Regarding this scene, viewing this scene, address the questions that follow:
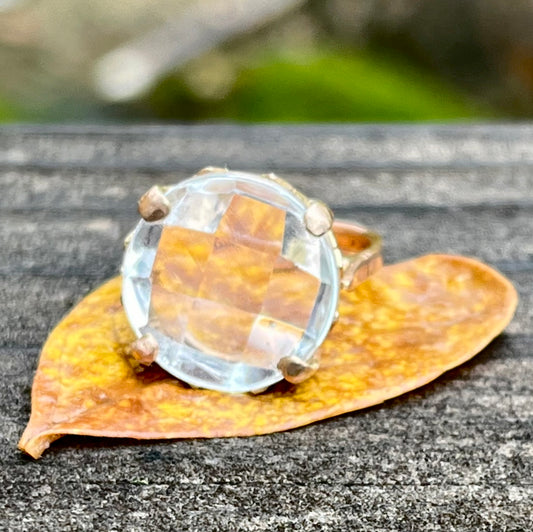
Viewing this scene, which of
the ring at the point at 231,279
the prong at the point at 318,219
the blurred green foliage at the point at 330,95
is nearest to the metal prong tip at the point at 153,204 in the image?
the ring at the point at 231,279

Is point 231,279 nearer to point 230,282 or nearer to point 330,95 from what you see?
point 230,282

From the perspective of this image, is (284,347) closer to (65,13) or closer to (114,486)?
(114,486)

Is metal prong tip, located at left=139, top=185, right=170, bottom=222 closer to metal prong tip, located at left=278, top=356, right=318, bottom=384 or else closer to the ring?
the ring

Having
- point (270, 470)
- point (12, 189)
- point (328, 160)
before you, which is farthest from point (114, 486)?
point (328, 160)

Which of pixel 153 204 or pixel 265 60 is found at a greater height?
pixel 153 204

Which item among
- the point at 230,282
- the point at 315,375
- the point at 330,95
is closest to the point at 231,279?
the point at 230,282

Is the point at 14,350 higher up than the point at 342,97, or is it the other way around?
the point at 14,350

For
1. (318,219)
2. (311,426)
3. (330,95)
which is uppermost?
(318,219)
